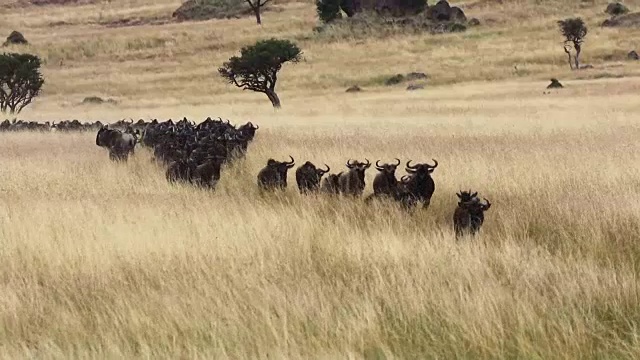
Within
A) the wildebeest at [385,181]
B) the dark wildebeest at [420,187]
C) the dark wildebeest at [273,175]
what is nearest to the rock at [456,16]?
the dark wildebeest at [273,175]

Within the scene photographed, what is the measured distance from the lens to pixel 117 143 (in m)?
18.1

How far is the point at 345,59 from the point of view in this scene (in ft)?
203

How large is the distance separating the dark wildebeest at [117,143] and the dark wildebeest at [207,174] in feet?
16.4

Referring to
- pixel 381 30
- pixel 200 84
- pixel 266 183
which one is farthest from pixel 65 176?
pixel 381 30

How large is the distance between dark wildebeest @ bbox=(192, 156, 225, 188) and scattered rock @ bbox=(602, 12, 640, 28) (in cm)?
5780

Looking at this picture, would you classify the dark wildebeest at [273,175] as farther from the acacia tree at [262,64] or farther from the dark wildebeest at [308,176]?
the acacia tree at [262,64]

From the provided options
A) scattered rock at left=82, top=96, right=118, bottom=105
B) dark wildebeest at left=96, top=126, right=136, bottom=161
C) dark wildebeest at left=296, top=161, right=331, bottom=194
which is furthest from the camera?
scattered rock at left=82, top=96, right=118, bottom=105

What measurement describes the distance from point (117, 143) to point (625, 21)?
56.5 meters

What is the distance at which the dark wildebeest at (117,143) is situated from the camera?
695 inches

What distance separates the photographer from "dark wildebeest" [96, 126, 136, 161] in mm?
17641

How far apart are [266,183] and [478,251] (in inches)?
213

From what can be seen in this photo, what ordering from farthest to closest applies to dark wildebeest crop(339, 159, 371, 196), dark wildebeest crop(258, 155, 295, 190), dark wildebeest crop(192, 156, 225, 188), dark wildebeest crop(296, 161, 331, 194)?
dark wildebeest crop(192, 156, 225, 188), dark wildebeest crop(258, 155, 295, 190), dark wildebeest crop(296, 161, 331, 194), dark wildebeest crop(339, 159, 371, 196)

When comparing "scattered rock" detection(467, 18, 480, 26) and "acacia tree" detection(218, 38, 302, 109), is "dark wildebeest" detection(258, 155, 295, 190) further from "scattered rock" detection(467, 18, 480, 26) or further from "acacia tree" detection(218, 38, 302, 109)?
"scattered rock" detection(467, 18, 480, 26)

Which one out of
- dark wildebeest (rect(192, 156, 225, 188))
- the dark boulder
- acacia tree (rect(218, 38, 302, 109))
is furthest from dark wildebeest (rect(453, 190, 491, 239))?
the dark boulder
